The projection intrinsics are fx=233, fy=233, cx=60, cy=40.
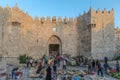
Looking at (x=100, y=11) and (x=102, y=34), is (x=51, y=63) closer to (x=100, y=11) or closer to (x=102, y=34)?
(x=102, y=34)

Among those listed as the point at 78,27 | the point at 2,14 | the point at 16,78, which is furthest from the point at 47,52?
the point at 16,78

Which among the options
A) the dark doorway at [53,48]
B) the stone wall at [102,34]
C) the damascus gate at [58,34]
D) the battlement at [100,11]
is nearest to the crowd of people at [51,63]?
the damascus gate at [58,34]

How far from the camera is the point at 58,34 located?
30.8m

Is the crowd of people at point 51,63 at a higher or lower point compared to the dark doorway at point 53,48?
lower

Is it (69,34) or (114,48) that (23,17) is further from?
(114,48)

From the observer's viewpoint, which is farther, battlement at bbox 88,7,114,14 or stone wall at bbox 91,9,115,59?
battlement at bbox 88,7,114,14

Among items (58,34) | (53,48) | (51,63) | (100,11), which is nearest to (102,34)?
(100,11)

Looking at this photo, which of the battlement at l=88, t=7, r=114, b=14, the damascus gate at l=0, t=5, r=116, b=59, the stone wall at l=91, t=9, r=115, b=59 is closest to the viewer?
the damascus gate at l=0, t=5, r=116, b=59

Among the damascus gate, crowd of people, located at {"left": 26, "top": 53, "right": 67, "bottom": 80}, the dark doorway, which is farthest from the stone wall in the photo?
crowd of people, located at {"left": 26, "top": 53, "right": 67, "bottom": 80}

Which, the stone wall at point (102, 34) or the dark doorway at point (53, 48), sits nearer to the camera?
the stone wall at point (102, 34)

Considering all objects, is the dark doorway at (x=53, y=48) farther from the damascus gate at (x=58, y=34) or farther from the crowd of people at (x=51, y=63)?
the crowd of people at (x=51, y=63)

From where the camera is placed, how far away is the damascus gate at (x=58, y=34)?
26.8m

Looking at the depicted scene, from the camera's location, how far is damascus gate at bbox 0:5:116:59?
26812mm

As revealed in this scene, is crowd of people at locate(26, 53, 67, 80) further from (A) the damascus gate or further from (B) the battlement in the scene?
(B) the battlement
